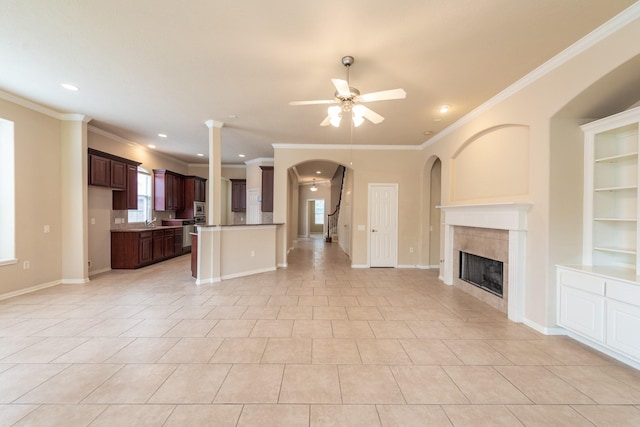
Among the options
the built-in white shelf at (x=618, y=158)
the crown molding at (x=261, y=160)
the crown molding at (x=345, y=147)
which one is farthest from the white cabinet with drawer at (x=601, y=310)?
the crown molding at (x=261, y=160)

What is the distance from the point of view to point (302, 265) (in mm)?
6621

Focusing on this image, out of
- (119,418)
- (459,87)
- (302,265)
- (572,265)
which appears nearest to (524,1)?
(459,87)

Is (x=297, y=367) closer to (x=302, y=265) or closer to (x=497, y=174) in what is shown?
(x=497, y=174)

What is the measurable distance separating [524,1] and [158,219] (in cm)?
872

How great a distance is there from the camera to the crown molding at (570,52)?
217 centimetres

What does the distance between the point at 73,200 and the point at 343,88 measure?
17.5ft

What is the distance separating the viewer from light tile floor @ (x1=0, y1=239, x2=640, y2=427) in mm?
1742

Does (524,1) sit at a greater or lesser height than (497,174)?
greater

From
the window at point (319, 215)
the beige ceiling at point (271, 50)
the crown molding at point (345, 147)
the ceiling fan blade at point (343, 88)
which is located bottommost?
the window at point (319, 215)

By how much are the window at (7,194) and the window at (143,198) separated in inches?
111

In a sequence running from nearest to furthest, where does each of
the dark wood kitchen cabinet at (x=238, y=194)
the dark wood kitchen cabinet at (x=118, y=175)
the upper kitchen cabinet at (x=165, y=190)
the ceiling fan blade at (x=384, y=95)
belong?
the ceiling fan blade at (x=384, y=95), the dark wood kitchen cabinet at (x=118, y=175), the upper kitchen cabinet at (x=165, y=190), the dark wood kitchen cabinet at (x=238, y=194)

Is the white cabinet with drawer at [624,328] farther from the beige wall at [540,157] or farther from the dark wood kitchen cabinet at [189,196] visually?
the dark wood kitchen cabinet at [189,196]

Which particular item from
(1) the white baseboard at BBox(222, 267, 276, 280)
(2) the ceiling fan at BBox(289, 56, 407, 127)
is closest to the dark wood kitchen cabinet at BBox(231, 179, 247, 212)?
(1) the white baseboard at BBox(222, 267, 276, 280)

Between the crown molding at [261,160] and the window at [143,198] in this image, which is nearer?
the window at [143,198]
